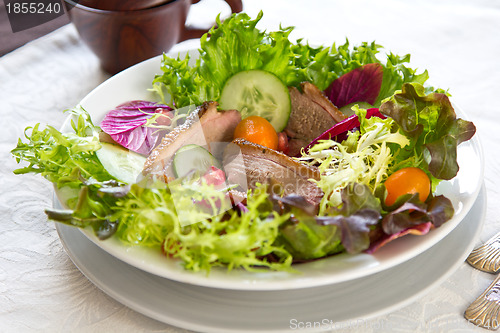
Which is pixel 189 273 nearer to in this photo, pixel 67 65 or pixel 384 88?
pixel 384 88

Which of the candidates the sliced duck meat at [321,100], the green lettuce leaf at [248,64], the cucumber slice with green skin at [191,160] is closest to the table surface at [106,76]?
the cucumber slice with green skin at [191,160]

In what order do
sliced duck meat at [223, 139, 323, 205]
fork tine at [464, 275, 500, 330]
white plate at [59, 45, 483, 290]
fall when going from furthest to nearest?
sliced duck meat at [223, 139, 323, 205] < fork tine at [464, 275, 500, 330] < white plate at [59, 45, 483, 290]

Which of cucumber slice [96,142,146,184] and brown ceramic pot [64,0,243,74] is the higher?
brown ceramic pot [64,0,243,74]

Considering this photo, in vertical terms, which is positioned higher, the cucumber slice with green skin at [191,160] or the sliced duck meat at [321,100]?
the sliced duck meat at [321,100]

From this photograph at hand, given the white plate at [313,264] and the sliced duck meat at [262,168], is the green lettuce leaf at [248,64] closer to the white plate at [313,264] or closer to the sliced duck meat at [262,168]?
the sliced duck meat at [262,168]

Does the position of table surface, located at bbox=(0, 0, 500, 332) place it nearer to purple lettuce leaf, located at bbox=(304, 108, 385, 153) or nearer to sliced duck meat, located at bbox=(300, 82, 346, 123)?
purple lettuce leaf, located at bbox=(304, 108, 385, 153)

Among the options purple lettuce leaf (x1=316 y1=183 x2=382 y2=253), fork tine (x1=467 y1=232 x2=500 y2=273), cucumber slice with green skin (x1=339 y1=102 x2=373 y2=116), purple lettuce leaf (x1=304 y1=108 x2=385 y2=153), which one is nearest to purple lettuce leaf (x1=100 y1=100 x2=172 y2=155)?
purple lettuce leaf (x1=304 y1=108 x2=385 y2=153)

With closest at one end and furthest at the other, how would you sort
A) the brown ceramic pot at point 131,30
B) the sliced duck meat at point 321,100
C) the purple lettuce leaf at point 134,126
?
1. the purple lettuce leaf at point 134,126
2. the sliced duck meat at point 321,100
3. the brown ceramic pot at point 131,30
